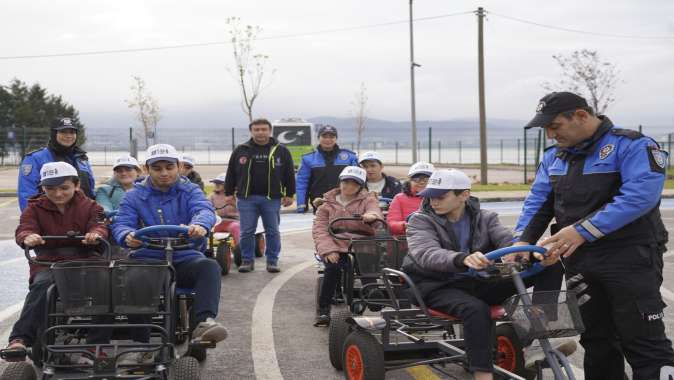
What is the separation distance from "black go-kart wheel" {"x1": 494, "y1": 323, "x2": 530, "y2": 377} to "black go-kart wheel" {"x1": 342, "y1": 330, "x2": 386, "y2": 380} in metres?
0.79

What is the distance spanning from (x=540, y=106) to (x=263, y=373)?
110 inches

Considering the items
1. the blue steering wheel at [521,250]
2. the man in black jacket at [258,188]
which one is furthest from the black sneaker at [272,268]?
the blue steering wheel at [521,250]

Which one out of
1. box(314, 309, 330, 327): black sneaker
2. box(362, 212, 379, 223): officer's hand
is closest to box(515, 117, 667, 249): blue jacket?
box(362, 212, 379, 223): officer's hand

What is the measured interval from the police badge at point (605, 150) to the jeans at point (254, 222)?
21.0 feet

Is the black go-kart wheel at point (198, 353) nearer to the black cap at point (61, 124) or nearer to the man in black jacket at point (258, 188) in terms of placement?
the black cap at point (61, 124)

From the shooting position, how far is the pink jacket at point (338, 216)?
7366 millimetres

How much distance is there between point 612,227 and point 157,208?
3447mm

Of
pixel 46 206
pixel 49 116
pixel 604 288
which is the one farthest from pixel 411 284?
pixel 49 116

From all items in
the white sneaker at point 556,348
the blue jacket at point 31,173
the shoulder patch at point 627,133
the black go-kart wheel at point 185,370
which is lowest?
the black go-kart wheel at point 185,370

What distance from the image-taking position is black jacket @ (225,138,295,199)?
10.4 m

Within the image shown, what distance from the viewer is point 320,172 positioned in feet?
33.4

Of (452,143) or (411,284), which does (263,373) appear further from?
(452,143)

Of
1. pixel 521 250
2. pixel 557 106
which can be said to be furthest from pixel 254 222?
pixel 557 106

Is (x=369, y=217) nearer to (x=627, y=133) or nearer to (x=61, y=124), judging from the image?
(x=61, y=124)
